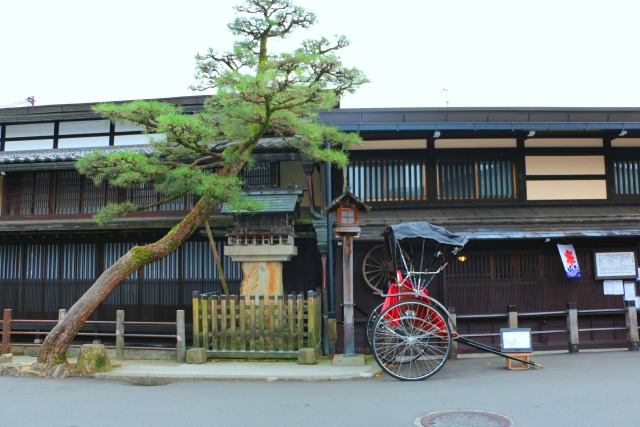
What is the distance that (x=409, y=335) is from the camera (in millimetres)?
9148

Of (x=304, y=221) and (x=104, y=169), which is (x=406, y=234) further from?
(x=104, y=169)

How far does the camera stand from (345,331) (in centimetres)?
1042

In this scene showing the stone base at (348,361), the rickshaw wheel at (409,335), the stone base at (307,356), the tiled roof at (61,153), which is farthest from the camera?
the tiled roof at (61,153)

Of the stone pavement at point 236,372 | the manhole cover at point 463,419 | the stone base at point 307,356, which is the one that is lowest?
the stone pavement at point 236,372

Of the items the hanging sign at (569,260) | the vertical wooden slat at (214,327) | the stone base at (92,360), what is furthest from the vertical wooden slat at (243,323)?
the hanging sign at (569,260)

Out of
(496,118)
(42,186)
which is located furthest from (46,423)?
(496,118)

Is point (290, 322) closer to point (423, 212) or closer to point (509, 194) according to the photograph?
point (423, 212)

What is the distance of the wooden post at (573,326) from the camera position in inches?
440

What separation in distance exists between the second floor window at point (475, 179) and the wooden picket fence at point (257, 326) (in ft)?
16.1

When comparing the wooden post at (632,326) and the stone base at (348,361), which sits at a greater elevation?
the wooden post at (632,326)

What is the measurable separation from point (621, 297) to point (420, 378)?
662cm

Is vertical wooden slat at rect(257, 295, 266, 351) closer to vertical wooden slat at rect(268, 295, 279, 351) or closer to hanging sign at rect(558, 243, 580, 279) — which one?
vertical wooden slat at rect(268, 295, 279, 351)

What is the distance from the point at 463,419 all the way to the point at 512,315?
5.20m

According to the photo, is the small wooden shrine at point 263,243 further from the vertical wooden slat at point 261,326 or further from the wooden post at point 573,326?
the wooden post at point 573,326
